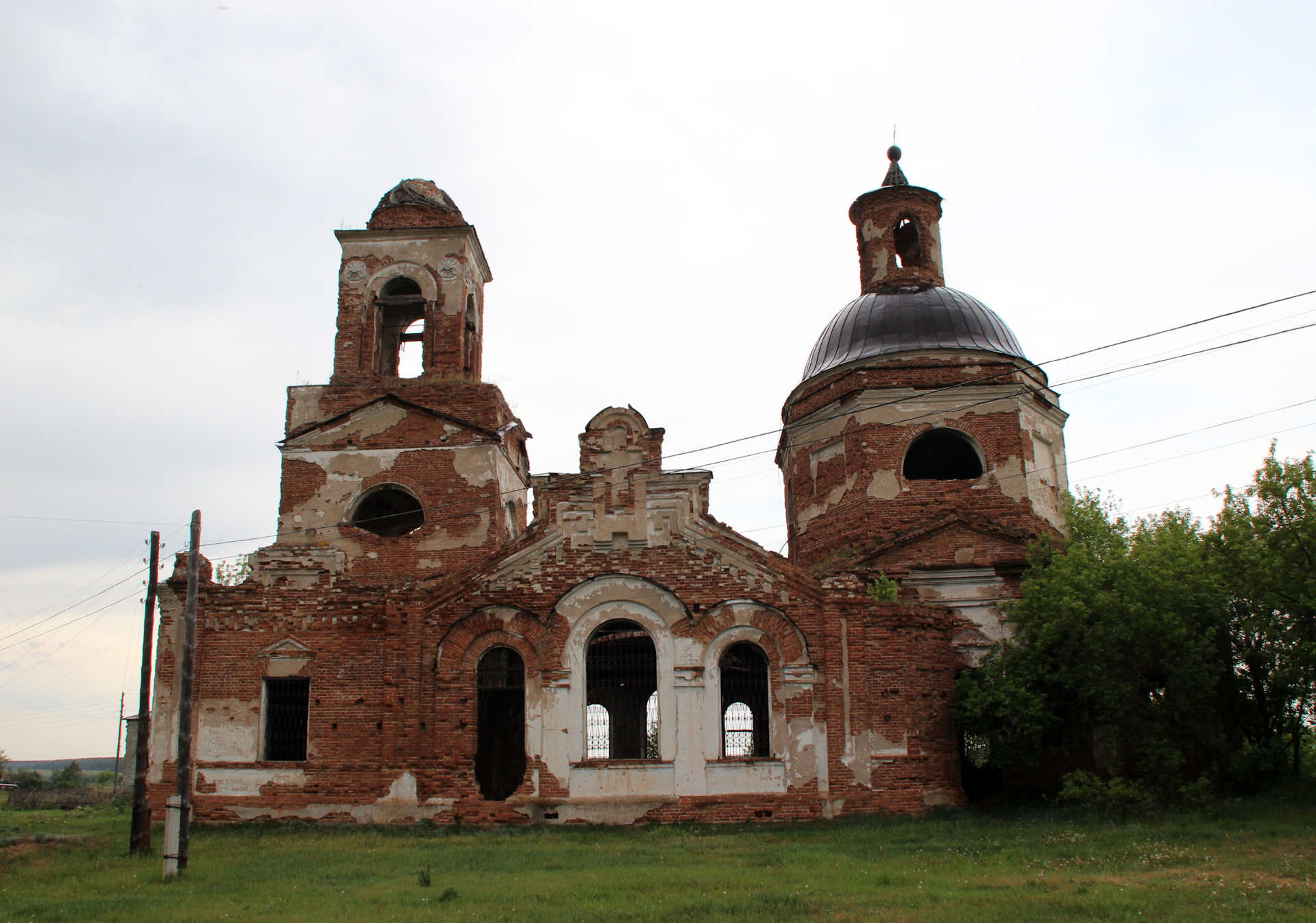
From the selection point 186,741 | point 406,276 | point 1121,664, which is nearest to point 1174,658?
point 1121,664

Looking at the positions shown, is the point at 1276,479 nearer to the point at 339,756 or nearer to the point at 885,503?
the point at 885,503

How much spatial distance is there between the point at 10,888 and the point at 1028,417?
713 inches

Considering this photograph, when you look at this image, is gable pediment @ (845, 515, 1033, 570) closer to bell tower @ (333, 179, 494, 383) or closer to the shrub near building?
the shrub near building

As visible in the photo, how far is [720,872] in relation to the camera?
12.2 meters

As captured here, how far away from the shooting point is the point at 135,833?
599 inches

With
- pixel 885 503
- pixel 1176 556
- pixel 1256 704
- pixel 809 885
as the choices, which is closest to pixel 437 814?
pixel 809 885

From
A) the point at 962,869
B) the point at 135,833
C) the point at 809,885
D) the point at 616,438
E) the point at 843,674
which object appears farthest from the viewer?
the point at 616,438

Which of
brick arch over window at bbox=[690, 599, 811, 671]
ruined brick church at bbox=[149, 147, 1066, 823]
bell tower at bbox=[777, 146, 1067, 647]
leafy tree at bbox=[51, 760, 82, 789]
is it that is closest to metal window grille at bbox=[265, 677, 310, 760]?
ruined brick church at bbox=[149, 147, 1066, 823]

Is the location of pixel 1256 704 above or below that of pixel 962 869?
above

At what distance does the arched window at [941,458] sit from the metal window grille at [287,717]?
11.9 meters

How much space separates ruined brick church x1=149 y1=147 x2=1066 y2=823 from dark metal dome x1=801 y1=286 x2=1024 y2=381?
0.88 ft

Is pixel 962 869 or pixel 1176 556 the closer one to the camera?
pixel 962 869

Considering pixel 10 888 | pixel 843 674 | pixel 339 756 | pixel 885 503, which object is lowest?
pixel 10 888

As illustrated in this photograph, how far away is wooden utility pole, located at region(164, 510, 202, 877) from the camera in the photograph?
42.3ft
